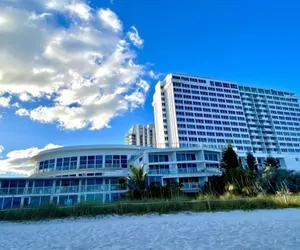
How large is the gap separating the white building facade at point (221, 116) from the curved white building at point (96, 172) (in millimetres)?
35177

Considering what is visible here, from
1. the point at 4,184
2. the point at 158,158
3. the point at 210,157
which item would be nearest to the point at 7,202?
the point at 4,184

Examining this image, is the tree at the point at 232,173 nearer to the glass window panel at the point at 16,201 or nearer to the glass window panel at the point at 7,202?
the glass window panel at the point at 16,201

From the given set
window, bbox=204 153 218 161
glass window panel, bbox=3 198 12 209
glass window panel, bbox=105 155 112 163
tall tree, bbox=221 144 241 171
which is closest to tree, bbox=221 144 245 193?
tall tree, bbox=221 144 241 171

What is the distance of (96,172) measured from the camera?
34000mm

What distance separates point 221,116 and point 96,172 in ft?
183

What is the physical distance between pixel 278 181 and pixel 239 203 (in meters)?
12.4

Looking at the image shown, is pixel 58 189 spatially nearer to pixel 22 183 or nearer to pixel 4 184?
pixel 22 183

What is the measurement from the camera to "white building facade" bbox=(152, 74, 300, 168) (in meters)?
73.1

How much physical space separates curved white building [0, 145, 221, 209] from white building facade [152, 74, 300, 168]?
115ft

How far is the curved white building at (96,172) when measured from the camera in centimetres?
2327

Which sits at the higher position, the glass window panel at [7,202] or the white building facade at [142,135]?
the white building facade at [142,135]

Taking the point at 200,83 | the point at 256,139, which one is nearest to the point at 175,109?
A: the point at 200,83

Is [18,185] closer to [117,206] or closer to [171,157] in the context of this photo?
[117,206]

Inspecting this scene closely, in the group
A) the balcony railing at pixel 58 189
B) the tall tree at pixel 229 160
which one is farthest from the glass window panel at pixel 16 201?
the tall tree at pixel 229 160
